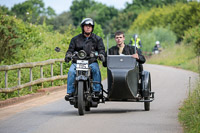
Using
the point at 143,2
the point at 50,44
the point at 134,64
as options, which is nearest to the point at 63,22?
the point at 143,2

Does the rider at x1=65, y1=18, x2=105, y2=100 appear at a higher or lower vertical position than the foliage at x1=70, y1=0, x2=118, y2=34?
lower

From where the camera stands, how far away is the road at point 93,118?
10.1m

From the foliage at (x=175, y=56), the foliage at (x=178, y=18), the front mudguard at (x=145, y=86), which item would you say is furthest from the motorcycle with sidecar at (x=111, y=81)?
the foliage at (x=178, y=18)

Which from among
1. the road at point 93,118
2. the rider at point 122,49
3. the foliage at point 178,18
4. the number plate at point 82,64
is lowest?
the road at point 93,118

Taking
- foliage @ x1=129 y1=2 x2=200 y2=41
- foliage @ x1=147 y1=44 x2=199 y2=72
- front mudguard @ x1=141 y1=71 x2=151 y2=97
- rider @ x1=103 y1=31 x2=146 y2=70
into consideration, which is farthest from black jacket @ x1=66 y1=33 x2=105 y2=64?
foliage @ x1=129 y1=2 x2=200 y2=41

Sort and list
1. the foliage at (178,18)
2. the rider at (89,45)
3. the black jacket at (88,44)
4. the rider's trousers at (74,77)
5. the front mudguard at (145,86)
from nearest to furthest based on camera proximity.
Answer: the rider's trousers at (74,77) < the rider at (89,45) < the black jacket at (88,44) < the front mudguard at (145,86) < the foliage at (178,18)

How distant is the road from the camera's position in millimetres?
10086

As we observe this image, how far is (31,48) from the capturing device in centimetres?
2742

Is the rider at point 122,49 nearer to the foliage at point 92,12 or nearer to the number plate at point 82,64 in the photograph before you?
the number plate at point 82,64

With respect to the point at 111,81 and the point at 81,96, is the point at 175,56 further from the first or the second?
the point at 81,96

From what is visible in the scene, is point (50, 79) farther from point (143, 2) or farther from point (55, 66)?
point (143, 2)

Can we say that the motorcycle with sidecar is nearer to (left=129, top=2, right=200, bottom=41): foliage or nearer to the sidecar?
the sidecar

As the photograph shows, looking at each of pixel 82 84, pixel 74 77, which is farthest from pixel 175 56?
pixel 82 84

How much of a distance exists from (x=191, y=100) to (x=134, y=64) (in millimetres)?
1400
